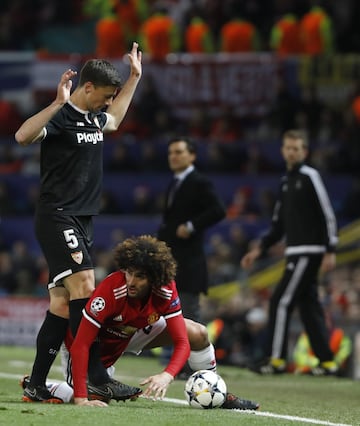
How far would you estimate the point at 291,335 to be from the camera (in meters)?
13.3

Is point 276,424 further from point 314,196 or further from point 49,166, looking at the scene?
point 314,196

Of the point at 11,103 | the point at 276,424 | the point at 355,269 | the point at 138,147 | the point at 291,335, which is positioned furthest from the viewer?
the point at 11,103

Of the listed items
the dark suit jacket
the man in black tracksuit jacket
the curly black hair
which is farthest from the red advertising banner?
the curly black hair

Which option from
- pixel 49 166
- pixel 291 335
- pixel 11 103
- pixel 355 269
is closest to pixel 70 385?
pixel 49 166

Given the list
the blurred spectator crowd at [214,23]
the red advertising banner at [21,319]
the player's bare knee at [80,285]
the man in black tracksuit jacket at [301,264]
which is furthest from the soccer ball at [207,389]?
the blurred spectator crowd at [214,23]

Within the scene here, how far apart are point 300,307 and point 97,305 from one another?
456cm

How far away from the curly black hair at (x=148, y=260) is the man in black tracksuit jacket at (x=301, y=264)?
4.15 metres

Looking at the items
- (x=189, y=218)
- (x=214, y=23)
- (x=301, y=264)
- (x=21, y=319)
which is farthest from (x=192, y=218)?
(x=214, y=23)

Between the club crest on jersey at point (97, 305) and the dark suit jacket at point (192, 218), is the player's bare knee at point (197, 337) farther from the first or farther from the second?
the dark suit jacket at point (192, 218)

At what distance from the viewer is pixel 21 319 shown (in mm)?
17016

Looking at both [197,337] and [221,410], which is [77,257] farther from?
[221,410]

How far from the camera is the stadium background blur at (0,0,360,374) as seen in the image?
18234 mm

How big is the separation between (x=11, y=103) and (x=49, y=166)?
15182mm

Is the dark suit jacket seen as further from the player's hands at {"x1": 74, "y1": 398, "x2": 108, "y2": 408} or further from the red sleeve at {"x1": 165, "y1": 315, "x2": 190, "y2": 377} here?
the player's hands at {"x1": 74, "y1": 398, "x2": 108, "y2": 408}
